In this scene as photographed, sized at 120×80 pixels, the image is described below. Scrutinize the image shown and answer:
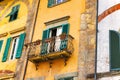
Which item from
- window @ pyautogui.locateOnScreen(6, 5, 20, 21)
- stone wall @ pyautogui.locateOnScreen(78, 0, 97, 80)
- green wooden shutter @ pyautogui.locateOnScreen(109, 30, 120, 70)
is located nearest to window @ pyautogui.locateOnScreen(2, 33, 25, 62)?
window @ pyautogui.locateOnScreen(6, 5, 20, 21)

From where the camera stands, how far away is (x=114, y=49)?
48.8ft

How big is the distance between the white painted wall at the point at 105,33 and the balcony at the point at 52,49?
1885 millimetres

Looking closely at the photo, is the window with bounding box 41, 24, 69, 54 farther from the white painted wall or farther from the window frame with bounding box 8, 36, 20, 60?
the window frame with bounding box 8, 36, 20, 60

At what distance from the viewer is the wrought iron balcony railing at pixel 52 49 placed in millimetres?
16359

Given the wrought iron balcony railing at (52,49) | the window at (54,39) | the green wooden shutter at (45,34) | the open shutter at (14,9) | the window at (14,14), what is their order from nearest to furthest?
the wrought iron balcony railing at (52,49) → the window at (54,39) → the green wooden shutter at (45,34) → the window at (14,14) → the open shutter at (14,9)

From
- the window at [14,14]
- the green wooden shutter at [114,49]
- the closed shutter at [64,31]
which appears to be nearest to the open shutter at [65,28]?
the closed shutter at [64,31]

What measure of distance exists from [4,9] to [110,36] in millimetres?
12350

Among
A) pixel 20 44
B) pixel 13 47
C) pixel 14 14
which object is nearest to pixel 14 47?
pixel 13 47

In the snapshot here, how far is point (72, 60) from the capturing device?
16359mm

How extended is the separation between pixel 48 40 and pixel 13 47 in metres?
4.57

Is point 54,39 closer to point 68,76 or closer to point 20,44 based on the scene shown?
point 68,76

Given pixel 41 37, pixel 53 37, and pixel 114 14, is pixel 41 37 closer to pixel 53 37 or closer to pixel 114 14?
pixel 53 37

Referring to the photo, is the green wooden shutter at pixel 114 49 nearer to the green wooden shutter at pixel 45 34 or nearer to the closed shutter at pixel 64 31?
the closed shutter at pixel 64 31

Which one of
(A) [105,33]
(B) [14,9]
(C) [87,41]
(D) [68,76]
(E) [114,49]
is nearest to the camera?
(E) [114,49]
